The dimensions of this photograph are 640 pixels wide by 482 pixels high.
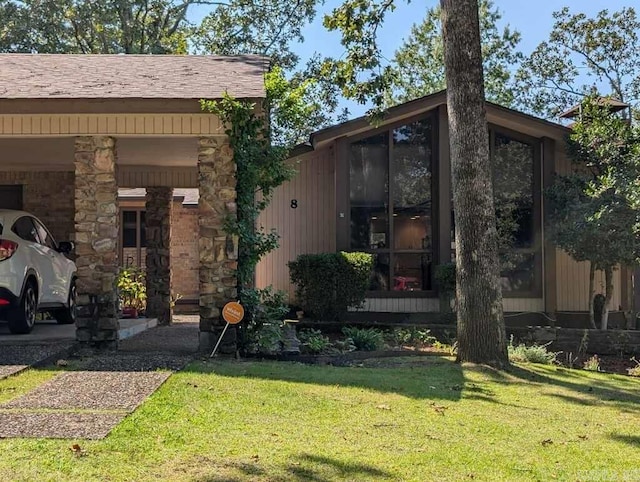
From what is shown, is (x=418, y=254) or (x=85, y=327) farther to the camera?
(x=418, y=254)

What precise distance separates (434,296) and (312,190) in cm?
335

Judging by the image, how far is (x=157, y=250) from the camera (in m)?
12.8

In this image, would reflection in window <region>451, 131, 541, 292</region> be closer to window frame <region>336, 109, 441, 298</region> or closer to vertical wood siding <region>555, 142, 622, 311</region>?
vertical wood siding <region>555, 142, 622, 311</region>

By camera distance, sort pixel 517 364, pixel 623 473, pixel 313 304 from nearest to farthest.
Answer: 1. pixel 623 473
2. pixel 517 364
3. pixel 313 304

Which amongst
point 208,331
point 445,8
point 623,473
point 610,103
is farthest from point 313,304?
point 623,473

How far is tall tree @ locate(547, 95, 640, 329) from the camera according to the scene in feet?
37.0

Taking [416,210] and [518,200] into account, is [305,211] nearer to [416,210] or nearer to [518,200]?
[416,210]

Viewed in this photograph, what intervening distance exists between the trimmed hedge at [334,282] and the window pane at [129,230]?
20.9ft

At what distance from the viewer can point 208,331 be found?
26.1 ft

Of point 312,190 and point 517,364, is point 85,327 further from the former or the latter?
point 312,190

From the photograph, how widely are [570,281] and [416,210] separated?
364 centimetres

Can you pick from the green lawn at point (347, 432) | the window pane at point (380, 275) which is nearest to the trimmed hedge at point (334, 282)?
the window pane at point (380, 275)

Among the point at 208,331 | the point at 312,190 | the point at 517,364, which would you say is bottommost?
the point at 517,364

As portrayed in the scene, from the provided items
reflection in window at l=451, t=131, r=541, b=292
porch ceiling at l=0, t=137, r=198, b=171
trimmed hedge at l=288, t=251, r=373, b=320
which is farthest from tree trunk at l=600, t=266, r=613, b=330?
porch ceiling at l=0, t=137, r=198, b=171
